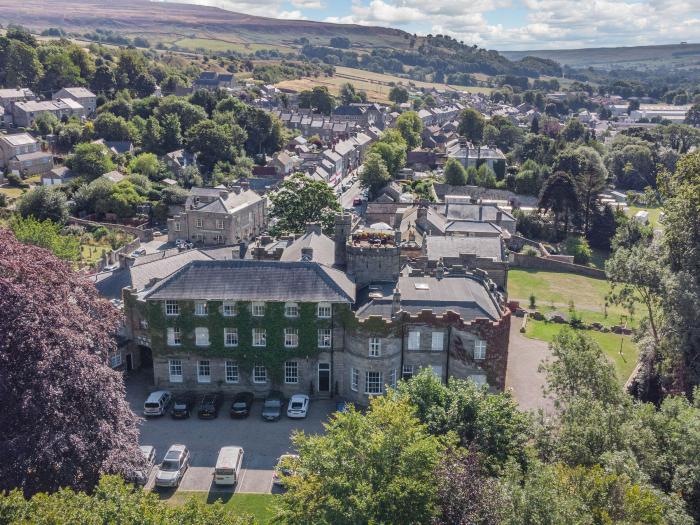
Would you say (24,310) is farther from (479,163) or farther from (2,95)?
(2,95)

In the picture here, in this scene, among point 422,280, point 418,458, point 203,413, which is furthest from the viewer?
point 422,280

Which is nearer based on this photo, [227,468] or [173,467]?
[227,468]

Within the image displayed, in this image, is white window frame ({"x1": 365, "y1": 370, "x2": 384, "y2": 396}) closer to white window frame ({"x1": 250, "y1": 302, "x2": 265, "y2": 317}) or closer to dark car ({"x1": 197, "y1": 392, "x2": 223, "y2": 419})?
white window frame ({"x1": 250, "y1": 302, "x2": 265, "y2": 317})

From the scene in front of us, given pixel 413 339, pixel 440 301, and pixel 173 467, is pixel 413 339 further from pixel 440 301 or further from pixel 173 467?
pixel 173 467

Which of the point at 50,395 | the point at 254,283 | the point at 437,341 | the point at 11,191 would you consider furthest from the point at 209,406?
the point at 11,191

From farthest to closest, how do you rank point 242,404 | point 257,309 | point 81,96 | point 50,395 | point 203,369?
point 81,96 < point 203,369 < point 257,309 < point 242,404 < point 50,395

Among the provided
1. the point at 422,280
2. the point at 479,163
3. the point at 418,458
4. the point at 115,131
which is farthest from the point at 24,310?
the point at 479,163

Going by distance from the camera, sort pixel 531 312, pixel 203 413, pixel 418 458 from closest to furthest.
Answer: pixel 418 458 < pixel 203 413 < pixel 531 312
